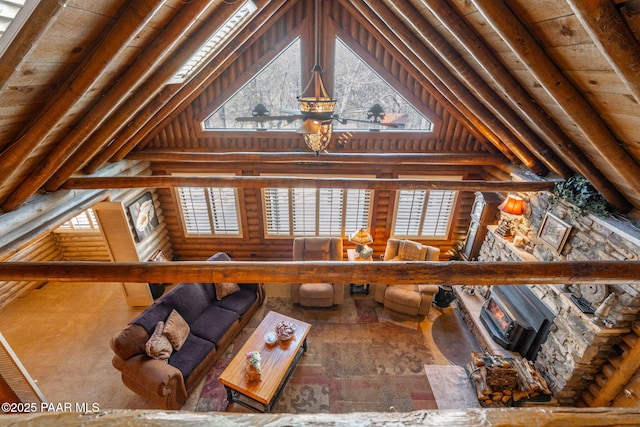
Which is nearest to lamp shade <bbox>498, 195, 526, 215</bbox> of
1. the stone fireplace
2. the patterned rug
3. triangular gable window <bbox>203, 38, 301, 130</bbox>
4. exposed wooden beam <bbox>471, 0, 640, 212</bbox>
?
the stone fireplace

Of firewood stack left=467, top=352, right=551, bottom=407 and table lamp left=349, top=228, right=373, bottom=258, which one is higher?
table lamp left=349, top=228, right=373, bottom=258

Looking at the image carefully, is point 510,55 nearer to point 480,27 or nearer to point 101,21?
point 480,27

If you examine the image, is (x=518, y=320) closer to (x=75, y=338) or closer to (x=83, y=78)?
(x=83, y=78)

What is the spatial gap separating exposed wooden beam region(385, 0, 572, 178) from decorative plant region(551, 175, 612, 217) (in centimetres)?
20

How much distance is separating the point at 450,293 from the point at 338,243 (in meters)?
2.71

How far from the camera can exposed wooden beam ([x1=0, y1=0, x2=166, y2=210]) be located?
2.54 metres

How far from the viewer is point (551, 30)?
250cm

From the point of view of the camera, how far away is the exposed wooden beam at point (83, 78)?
2.54m

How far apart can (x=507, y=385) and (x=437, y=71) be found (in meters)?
4.96

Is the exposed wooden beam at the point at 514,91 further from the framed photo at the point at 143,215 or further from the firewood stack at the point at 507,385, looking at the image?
the framed photo at the point at 143,215

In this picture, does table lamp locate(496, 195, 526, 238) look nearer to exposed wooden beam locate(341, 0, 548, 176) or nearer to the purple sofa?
exposed wooden beam locate(341, 0, 548, 176)

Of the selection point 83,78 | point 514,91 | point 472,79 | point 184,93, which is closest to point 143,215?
point 184,93

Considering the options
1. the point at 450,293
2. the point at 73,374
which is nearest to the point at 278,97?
the point at 450,293

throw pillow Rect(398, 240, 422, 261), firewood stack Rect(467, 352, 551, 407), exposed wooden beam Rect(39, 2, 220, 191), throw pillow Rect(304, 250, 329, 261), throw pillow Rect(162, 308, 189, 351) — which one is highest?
exposed wooden beam Rect(39, 2, 220, 191)
